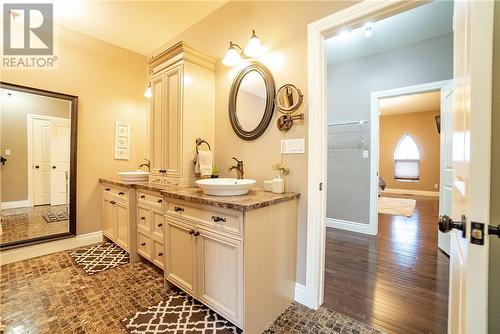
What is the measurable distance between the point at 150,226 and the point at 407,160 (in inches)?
326

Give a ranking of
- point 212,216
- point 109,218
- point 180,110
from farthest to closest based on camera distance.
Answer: point 109,218 → point 180,110 → point 212,216

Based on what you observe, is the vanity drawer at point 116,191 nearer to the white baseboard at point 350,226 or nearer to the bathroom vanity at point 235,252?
the bathroom vanity at point 235,252

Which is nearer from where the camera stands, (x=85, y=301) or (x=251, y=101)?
(x=85, y=301)

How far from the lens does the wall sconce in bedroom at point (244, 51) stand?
191 centimetres

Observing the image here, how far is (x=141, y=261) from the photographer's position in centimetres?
247

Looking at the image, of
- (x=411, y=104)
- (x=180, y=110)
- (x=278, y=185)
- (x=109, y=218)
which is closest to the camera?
(x=278, y=185)

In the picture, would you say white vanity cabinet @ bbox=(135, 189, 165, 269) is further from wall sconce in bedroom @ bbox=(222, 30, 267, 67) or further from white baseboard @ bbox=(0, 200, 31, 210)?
wall sconce in bedroom @ bbox=(222, 30, 267, 67)

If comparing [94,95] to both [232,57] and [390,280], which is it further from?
[390,280]

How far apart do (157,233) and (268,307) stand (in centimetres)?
126

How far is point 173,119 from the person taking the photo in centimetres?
229

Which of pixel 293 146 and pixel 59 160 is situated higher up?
pixel 293 146

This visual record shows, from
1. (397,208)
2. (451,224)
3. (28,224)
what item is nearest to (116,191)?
(28,224)

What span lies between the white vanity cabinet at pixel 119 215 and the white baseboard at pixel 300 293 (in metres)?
1.80

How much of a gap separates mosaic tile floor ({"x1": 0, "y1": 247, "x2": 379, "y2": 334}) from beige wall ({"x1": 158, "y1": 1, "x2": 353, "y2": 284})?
1.15ft
